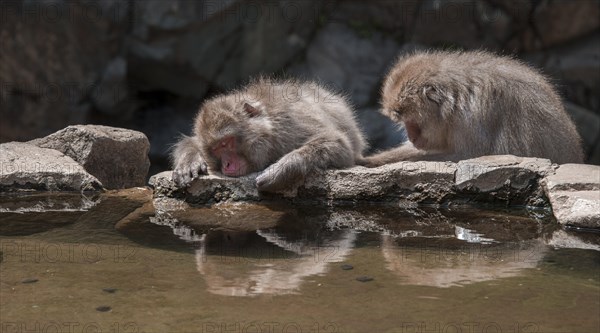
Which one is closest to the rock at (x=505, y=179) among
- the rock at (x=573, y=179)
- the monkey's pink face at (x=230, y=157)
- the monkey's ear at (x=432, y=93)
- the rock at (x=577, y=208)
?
the rock at (x=573, y=179)

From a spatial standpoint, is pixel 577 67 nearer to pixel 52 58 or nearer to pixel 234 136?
pixel 52 58

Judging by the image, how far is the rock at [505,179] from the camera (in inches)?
241

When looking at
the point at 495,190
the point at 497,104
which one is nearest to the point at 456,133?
the point at 497,104

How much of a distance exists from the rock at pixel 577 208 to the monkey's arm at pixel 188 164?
95.4 inches

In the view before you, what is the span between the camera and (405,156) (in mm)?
7406

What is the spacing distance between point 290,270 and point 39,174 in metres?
2.73

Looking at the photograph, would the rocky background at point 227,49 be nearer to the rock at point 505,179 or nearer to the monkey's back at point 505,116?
the monkey's back at point 505,116

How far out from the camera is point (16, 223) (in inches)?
227

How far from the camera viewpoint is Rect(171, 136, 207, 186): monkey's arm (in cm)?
642

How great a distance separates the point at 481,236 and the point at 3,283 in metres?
2.69

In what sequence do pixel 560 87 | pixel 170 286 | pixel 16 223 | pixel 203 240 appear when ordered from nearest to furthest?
pixel 170 286, pixel 203 240, pixel 16 223, pixel 560 87

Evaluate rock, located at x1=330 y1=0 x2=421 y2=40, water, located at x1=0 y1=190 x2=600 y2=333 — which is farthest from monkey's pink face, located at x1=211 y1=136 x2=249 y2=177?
rock, located at x1=330 y1=0 x2=421 y2=40

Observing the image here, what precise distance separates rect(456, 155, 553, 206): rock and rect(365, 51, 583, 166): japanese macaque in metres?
0.87

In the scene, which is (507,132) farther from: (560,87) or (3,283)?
(560,87)
